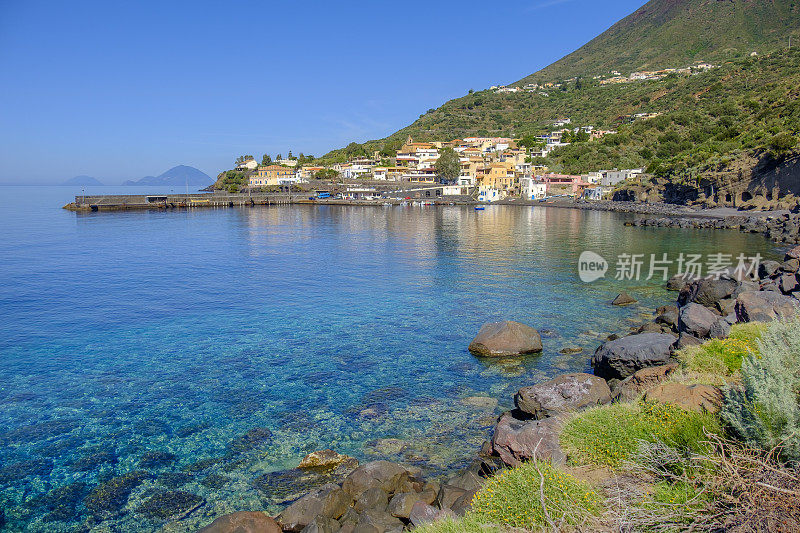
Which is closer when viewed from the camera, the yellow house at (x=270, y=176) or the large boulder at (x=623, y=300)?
the large boulder at (x=623, y=300)

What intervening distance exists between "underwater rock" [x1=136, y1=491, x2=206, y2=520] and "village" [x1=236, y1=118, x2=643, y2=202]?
108176 millimetres

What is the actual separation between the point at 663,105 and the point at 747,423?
159174 millimetres

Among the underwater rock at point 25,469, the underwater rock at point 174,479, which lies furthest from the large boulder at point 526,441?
the underwater rock at point 25,469

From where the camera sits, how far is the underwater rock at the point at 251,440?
43.1ft

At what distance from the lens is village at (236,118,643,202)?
11669 centimetres

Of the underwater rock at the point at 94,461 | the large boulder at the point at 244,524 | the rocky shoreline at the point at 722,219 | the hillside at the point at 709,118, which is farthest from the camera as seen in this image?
the hillside at the point at 709,118

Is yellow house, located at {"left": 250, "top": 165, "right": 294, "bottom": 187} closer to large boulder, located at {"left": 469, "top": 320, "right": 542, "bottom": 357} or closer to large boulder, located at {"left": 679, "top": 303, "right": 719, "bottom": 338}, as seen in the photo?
large boulder, located at {"left": 469, "top": 320, "right": 542, "bottom": 357}

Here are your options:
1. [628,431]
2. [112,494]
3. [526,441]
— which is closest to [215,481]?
[112,494]

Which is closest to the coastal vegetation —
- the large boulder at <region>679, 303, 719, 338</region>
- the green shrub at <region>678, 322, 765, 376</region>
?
the green shrub at <region>678, 322, 765, 376</region>

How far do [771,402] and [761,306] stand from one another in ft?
40.7

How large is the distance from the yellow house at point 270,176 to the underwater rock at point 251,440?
5829 inches

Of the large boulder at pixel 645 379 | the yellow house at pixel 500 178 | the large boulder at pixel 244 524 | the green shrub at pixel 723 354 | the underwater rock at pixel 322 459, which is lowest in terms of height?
the underwater rock at pixel 322 459

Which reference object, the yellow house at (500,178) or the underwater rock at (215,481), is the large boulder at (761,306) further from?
the yellow house at (500,178)

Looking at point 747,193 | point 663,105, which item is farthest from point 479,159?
point 747,193
